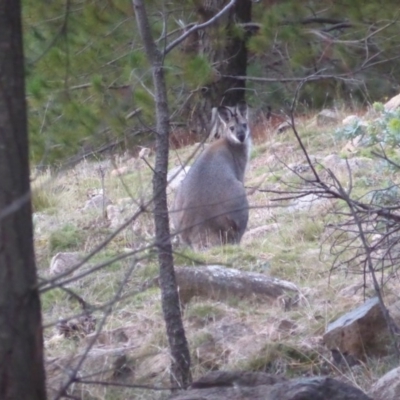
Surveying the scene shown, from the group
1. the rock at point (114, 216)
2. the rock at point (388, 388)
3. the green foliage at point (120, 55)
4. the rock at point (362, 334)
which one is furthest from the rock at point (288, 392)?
the rock at point (114, 216)

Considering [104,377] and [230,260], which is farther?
[230,260]

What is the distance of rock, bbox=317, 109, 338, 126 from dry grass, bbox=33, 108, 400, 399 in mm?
2615

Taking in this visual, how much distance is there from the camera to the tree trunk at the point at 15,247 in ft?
8.57

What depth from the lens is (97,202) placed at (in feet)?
30.1

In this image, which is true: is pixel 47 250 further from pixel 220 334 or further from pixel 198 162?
pixel 220 334

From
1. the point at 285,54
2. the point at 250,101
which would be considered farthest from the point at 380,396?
the point at 250,101

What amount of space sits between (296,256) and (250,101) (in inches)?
356

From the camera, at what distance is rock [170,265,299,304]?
5.62 meters

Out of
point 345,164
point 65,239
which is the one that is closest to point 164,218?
point 65,239

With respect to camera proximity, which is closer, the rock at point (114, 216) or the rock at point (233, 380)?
the rock at point (233, 380)

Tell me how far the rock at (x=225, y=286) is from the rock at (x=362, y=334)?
942 millimetres

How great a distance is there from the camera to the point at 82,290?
633 centimetres

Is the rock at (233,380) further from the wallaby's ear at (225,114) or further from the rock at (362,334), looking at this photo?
the wallaby's ear at (225,114)

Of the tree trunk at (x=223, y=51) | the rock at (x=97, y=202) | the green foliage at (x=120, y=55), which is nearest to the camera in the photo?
the green foliage at (x=120, y=55)
